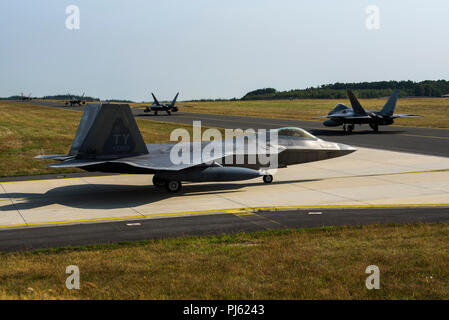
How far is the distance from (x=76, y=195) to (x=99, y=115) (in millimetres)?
3564

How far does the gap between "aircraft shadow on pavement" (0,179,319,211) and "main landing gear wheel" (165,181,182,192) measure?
0.20m

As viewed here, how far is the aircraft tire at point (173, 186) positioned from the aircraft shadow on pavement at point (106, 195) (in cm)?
18

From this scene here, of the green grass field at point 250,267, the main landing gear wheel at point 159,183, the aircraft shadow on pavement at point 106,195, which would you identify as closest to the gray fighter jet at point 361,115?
the aircraft shadow on pavement at point 106,195

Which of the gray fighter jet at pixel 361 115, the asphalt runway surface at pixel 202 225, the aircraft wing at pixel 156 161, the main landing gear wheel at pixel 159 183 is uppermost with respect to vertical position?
the gray fighter jet at pixel 361 115

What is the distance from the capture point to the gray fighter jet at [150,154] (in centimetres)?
1755

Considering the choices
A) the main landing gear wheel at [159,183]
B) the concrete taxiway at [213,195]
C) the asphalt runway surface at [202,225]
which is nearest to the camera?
the asphalt runway surface at [202,225]

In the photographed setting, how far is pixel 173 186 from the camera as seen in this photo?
18891 mm

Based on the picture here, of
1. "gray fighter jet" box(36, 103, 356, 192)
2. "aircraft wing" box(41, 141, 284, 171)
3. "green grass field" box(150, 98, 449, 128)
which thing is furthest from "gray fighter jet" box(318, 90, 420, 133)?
"aircraft wing" box(41, 141, 284, 171)

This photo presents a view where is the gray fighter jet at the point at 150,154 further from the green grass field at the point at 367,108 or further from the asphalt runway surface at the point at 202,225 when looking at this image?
the green grass field at the point at 367,108

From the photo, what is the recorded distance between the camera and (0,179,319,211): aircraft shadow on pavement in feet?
56.3

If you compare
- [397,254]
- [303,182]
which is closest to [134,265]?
[397,254]

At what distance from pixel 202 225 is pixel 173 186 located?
5198 millimetres

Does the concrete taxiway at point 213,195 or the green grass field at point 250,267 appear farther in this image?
the concrete taxiway at point 213,195

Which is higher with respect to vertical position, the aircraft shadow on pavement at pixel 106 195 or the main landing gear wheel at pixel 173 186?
the main landing gear wheel at pixel 173 186
